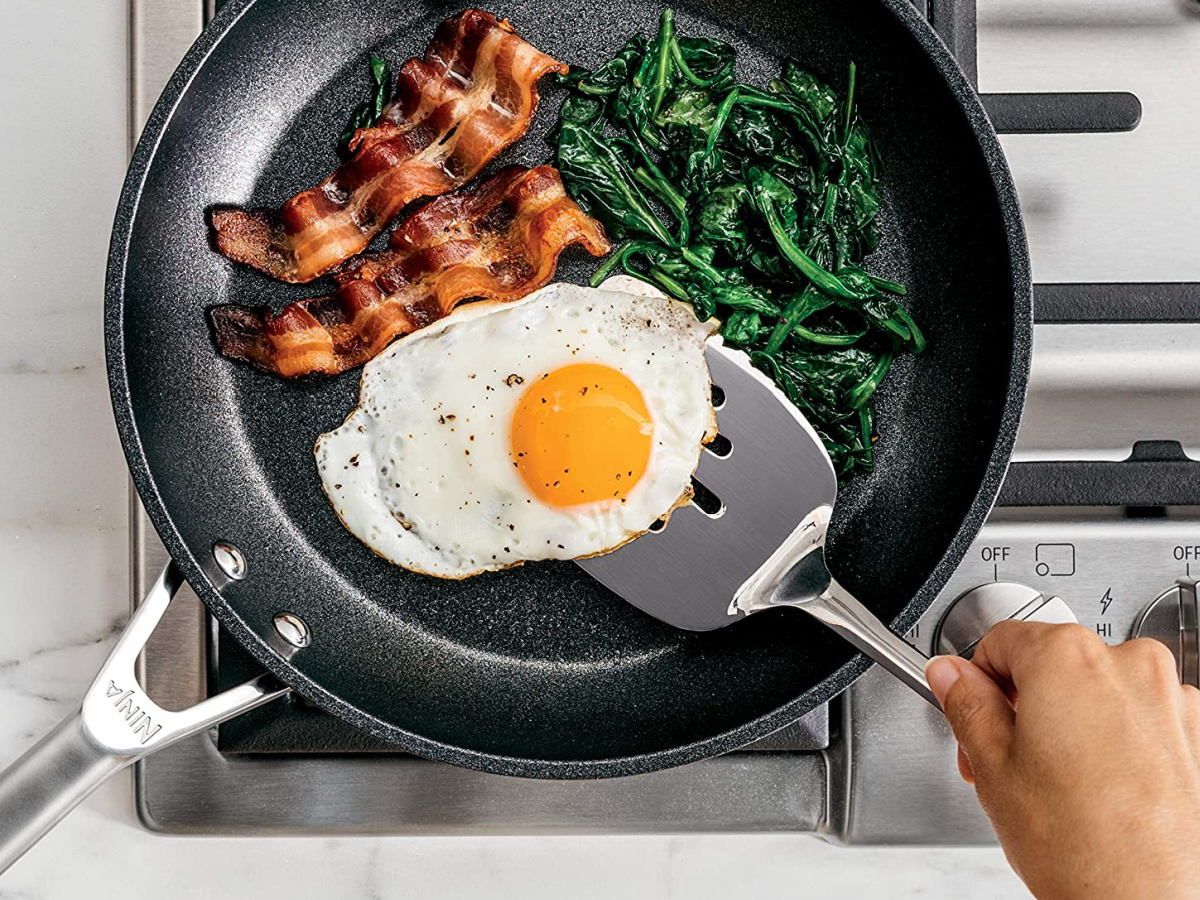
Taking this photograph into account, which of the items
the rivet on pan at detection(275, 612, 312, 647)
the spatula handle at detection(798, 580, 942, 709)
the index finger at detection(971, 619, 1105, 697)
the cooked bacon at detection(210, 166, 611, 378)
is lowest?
the rivet on pan at detection(275, 612, 312, 647)

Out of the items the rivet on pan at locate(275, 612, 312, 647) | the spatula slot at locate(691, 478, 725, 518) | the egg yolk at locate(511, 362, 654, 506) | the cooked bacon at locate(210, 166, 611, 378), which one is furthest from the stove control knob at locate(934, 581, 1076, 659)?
the rivet on pan at locate(275, 612, 312, 647)

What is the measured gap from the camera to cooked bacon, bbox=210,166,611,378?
1379 mm

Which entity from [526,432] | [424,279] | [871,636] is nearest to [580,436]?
[526,432]

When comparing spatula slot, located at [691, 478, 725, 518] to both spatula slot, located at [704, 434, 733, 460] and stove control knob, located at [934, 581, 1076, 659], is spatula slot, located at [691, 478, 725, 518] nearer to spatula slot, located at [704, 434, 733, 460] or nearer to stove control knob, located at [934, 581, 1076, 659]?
spatula slot, located at [704, 434, 733, 460]

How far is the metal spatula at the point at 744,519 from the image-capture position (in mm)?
1337

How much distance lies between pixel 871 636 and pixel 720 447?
33 cm

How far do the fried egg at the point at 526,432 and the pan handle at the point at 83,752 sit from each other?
388 millimetres

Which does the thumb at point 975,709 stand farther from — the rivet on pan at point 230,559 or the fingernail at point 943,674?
the rivet on pan at point 230,559

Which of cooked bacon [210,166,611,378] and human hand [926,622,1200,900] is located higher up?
cooked bacon [210,166,611,378]

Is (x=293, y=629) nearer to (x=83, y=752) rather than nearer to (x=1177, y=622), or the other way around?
(x=83, y=752)

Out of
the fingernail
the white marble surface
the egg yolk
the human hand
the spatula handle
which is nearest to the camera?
the human hand

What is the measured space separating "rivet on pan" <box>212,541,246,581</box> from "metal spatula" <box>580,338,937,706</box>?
492 millimetres

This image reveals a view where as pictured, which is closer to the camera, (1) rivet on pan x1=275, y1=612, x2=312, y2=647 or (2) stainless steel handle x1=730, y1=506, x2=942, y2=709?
(2) stainless steel handle x1=730, y1=506, x2=942, y2=709

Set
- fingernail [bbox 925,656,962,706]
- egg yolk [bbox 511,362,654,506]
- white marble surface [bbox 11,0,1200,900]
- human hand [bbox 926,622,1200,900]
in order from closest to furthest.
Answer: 1. human hand [bbox 926,622,1200,900]
2. fingernail [bbox 925,656,962,706]
3. egg yolk [bbox 511,362,654,506]
4. white marble surface [bbox 11,0,1200,900]
